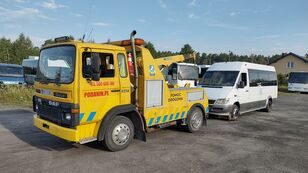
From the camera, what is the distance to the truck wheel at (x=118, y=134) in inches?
202

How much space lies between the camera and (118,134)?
5316 mm

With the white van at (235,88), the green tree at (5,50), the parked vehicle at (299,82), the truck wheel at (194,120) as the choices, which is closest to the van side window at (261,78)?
the white van at (235,88)

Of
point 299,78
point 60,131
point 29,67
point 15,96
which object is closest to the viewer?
point 60,131

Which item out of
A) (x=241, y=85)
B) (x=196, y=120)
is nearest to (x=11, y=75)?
(x=196, y=120)

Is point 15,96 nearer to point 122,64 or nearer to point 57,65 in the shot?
point 57,65

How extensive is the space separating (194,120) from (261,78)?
5787mm

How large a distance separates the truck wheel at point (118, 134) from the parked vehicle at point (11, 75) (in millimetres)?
18673

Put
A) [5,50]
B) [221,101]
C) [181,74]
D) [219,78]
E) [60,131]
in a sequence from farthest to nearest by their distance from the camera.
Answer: [5,50]
[181,74]
[219,78]
[221,101]
[60,131]

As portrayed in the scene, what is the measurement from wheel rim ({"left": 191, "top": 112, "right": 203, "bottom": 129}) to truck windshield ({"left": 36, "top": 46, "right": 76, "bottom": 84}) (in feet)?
13.9

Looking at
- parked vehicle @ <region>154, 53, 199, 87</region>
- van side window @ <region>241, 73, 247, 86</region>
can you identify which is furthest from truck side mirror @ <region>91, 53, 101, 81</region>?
parked vehicle @ <region>154, 53, 199, 87</region>

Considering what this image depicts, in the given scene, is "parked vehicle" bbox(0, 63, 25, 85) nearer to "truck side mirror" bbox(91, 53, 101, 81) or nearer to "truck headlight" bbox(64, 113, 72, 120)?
"truck headlight" bbox(64, 113, 72, 120)

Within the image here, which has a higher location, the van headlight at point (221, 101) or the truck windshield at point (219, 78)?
the truck windshield at point (219, 78)

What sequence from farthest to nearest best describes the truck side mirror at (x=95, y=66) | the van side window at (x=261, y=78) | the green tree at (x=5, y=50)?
the green tree at (x=5, y=50) < the van side window at (x=261, y=78) < the truck side mirror at (x=95, y=66)

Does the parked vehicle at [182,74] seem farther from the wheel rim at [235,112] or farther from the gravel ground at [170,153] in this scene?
the gravel ground at [170,153]
